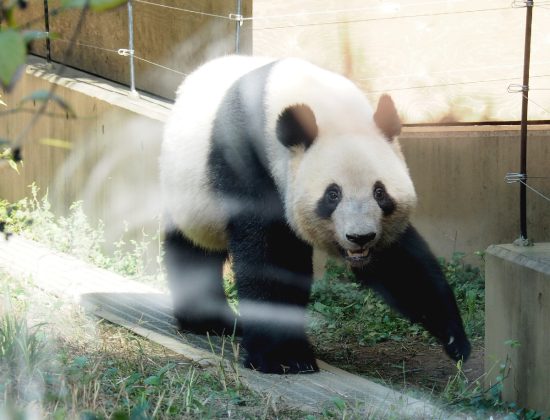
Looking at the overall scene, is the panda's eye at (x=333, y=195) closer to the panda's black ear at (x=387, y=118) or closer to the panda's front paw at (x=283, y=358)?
the panda's black ear at (x=387, y=118)

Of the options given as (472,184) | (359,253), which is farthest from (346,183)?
(472,184)

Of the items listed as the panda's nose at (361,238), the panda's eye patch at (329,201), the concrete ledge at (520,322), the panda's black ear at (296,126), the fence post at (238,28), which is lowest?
the concrete ledge at (520,322)

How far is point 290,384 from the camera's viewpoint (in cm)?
451

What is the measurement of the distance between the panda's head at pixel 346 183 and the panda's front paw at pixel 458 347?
676 millimetres

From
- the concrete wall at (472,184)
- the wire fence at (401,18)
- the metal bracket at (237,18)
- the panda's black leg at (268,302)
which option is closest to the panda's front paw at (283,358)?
the panda's black leg at (268,302)

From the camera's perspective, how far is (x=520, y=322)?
406 cm

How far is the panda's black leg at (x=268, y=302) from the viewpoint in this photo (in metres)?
4.77

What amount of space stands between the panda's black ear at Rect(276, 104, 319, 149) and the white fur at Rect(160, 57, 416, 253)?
0.24 feet

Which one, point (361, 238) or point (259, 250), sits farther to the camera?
point (259, 250)

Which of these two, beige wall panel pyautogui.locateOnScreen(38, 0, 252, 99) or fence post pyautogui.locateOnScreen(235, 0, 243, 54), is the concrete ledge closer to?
fence post pyautogui.locateOnScreen(235, 0, 243, 54)

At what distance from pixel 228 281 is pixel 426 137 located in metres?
2.02

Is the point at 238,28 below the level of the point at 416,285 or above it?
above

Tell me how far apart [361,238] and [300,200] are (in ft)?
1.59

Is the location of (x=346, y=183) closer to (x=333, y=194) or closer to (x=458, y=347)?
(x=333, y=194)
